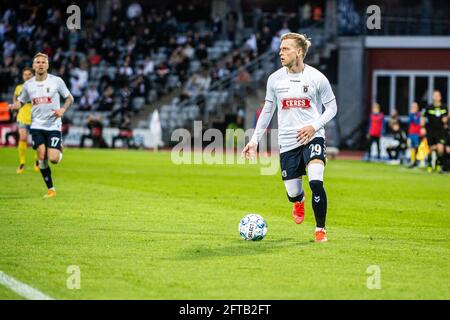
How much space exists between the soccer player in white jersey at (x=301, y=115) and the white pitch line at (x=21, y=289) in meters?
4.03

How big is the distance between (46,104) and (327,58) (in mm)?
27302

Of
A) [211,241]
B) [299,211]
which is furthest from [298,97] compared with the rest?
[211,241]

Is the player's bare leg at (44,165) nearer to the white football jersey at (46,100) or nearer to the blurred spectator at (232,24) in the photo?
the white football jersey at (46,100)

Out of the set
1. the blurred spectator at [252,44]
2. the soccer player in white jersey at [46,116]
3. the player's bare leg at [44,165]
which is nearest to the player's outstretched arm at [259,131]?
the soccer player in white jersey at [46,116]

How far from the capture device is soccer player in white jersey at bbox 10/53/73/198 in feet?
57.3

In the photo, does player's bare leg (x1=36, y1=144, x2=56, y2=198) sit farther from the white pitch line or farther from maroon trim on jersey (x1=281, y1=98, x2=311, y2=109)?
the white pitch line

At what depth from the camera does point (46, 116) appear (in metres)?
17.7

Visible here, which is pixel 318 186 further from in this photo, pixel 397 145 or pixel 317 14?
pixel 317 14

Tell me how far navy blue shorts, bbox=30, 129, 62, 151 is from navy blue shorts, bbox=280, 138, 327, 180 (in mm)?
6375

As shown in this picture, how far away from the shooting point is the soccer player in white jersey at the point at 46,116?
1745 cm

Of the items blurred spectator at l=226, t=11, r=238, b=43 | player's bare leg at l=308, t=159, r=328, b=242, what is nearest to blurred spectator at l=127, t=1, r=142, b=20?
blurred spectator at l=226, t=11, r=238, b=43

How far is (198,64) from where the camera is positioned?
44406 millimetres

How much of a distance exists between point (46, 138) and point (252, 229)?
22.3 ft
